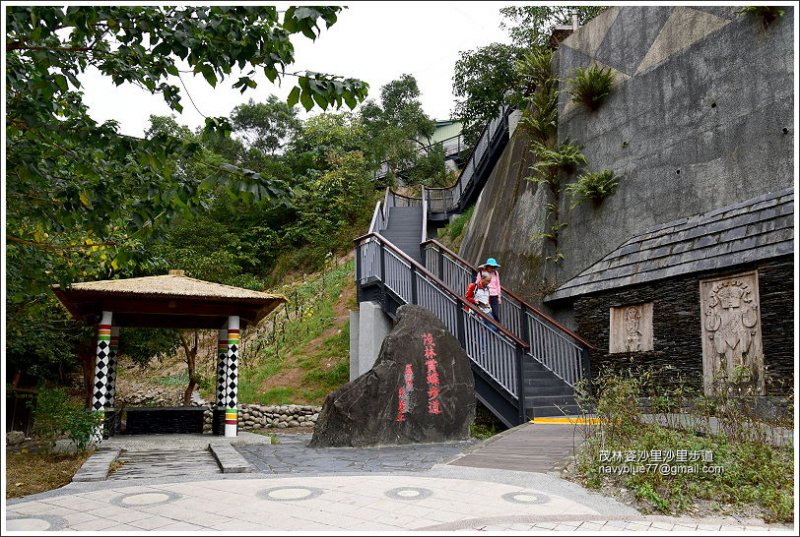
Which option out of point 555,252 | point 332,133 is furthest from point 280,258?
point 555,252

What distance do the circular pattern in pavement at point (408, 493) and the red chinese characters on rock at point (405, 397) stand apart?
343 cm

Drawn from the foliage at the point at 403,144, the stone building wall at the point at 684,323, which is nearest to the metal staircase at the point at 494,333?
the stone building wall at the point at 684,323

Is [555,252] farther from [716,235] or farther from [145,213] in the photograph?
[145,213]

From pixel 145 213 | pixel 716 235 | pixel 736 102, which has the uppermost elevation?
pixel 736 102

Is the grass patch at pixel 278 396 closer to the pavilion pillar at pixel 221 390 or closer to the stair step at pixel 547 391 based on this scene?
the pavilion pillar at pixel 221 390

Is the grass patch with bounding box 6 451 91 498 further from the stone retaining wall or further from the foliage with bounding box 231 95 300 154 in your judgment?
the foliage with bounding box 231 95 300 154

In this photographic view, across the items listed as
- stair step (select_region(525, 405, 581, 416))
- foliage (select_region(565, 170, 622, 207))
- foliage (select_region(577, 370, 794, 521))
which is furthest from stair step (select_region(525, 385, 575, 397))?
foliage (select_region(565, 170, 622, 207))

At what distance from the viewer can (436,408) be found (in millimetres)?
8945

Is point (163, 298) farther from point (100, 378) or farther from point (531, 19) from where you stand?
point (531, 19)

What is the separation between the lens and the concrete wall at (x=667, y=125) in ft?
29.5

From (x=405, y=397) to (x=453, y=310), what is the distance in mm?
2672

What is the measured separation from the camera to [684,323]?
9008 mm

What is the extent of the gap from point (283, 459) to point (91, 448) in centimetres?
357

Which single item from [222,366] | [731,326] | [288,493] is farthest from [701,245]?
[222,366]
